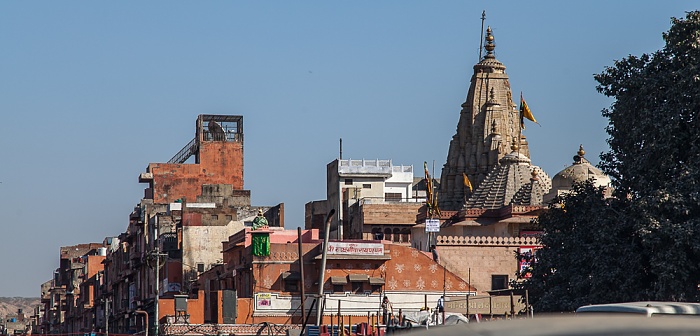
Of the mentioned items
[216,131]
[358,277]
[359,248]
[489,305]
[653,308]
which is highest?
[216,131]

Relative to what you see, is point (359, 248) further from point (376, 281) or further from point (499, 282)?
point (499, 282)

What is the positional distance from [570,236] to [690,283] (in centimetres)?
389

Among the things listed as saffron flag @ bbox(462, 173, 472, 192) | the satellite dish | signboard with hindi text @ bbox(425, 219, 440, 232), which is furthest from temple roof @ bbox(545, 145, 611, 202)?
the satellite dish

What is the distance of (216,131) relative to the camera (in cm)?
8038

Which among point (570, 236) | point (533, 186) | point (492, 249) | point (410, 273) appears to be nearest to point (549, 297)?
point (570, 236)

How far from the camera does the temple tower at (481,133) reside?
8850 cm

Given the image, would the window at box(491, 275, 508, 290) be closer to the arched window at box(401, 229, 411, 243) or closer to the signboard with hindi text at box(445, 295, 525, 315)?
the signboard with hindi text at box(445, 295, 525, 315)

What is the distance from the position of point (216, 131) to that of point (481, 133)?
66.3 feet

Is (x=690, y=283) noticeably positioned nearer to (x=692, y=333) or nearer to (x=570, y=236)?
(x=570, y=236)

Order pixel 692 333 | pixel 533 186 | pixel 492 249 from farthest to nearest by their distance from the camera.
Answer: pixel 533 186 < pixel 492 249 < pixel 692 333

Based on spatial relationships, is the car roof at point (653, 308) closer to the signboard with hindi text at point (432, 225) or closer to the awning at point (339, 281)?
the awning at point (339, 281)

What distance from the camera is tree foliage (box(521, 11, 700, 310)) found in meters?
30.6

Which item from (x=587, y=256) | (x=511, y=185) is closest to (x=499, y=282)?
(x=587, y=256)

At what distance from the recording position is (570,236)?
34.2 m
